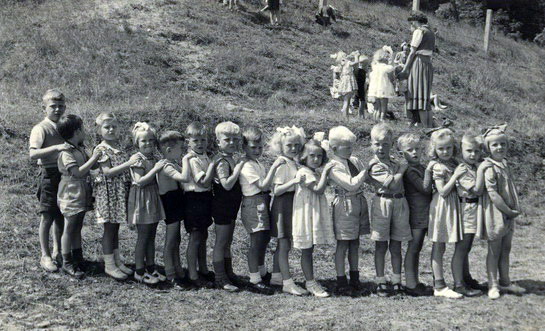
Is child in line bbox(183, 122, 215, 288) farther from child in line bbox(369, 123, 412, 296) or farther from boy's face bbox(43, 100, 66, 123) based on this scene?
child in line bbox(369, 123, 412, 296)

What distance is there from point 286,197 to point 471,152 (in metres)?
1.64

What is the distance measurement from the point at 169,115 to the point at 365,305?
5533 mm

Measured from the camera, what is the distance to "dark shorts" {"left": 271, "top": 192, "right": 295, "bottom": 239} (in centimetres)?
538

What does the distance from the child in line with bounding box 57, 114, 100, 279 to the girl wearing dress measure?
5.92ft

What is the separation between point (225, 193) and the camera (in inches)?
212

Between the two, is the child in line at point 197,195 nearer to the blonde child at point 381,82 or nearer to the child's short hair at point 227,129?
the child's short hair at point 227,129

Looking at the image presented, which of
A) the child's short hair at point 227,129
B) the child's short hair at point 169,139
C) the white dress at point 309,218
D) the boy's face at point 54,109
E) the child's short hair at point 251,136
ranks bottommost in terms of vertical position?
the white dress at point 309,218

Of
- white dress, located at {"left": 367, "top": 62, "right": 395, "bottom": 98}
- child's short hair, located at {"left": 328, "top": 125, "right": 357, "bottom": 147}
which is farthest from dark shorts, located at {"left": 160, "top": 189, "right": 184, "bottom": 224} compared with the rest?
white dress, located at {"left": 367, "top": 62, "right": 395, "bottom": 98}

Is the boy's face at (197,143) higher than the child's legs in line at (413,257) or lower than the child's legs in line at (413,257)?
higher

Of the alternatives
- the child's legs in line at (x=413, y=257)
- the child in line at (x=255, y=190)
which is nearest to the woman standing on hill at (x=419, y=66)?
the child's legs in line at (x=413, y=257)

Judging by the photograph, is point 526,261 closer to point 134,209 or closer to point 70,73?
point 134,209

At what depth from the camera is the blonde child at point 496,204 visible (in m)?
5.09

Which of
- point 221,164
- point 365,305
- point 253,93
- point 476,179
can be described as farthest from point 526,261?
point 253,93

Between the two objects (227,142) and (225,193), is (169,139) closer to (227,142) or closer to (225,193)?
(227,142)
